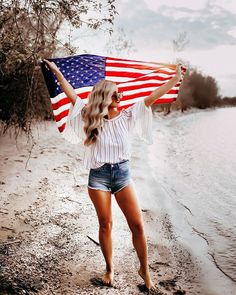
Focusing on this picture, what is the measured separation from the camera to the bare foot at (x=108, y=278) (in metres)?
4.09

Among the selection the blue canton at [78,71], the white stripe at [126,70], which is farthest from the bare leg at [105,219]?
the white stripe at [126,70]

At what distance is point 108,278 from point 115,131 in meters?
1.58

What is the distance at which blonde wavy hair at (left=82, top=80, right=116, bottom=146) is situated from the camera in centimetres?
360

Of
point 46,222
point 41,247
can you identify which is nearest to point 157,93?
point 41,247

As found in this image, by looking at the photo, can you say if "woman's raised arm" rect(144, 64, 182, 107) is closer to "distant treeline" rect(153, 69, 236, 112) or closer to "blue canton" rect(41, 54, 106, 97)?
"blue canton" rect(41, 54, 106, 97)

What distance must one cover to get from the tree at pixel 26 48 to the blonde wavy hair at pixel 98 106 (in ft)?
7.21

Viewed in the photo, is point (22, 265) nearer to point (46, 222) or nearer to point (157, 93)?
point (46, 222)

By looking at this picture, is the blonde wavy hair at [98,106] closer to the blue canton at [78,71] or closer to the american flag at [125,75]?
the blue canton at [78,71]

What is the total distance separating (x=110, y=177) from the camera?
12.1 ft

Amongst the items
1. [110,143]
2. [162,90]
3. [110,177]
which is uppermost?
[162,90]

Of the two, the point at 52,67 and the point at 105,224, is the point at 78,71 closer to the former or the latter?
the point at 52,67

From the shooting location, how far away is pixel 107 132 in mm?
3715

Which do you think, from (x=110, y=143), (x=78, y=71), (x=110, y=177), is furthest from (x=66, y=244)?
(x=78, y=71)

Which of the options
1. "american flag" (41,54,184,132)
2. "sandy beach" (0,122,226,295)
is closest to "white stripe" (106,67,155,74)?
"american flag" (41,54,184,132)
